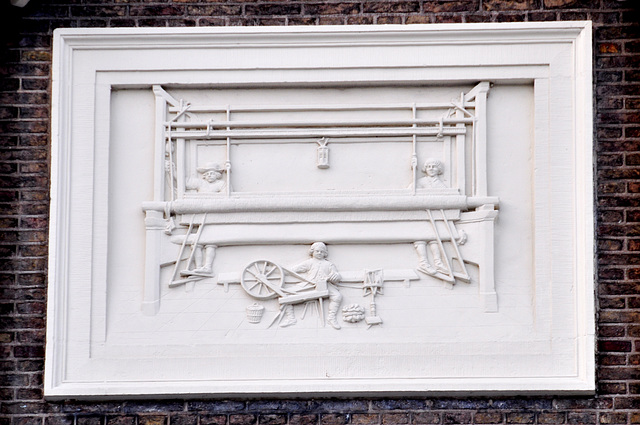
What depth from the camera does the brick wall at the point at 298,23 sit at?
403 cm

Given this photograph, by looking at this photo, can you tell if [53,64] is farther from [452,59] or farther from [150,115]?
[452,59]

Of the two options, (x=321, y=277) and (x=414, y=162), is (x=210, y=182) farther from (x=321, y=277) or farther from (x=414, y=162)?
(x=414, y=162)

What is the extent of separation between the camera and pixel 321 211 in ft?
13.6

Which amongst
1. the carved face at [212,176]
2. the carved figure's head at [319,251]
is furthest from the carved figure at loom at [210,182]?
the carved figure's head at [319,251]

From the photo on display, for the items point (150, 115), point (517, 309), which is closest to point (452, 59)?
point (517, 309)

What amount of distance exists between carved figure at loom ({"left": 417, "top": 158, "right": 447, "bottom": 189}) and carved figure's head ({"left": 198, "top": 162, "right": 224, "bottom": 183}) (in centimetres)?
97

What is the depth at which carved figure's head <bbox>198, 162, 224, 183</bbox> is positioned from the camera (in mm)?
4152

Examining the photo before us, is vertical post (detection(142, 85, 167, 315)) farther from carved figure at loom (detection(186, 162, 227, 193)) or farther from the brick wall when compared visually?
the brick wall

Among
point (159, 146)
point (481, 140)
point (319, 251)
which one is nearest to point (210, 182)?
point (159, 146)

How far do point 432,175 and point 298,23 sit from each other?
100 cm

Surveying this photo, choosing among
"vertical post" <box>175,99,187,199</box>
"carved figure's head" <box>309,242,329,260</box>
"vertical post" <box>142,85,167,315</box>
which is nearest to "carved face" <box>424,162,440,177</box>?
"carved figure's head" <box>309,242,329,260</box>

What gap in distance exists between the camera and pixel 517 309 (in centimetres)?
409

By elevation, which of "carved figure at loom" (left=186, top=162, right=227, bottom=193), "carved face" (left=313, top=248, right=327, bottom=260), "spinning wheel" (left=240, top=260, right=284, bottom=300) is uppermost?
"carved figure at loom" (left=186, top=162, right=227, bottom=193)

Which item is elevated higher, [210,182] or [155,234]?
[210,182]
